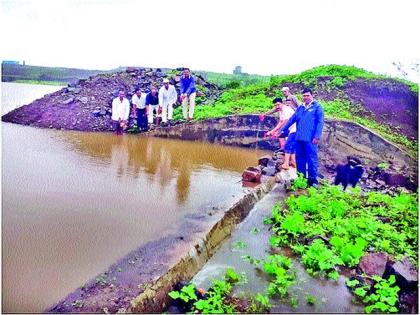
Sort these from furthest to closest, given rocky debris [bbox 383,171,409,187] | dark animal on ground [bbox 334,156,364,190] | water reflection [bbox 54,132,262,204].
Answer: water reflection [bbox 54,132,262,204] → dark animal on ground [bbox 334,156,364,190] → rocky debris [bbox 383,171,409,187]

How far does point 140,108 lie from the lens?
464 inches

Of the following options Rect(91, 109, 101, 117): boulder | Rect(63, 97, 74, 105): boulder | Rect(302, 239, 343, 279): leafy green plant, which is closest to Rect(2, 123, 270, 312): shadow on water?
Rect(302, 239, 343, 279): leafy green plant

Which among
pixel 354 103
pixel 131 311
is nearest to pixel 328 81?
pixel 354 103

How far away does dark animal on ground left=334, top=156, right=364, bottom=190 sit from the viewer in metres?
6.83

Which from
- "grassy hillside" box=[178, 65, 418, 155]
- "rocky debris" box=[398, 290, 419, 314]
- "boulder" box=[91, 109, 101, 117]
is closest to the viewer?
"rocky debris" box=[398, 290, 419, 314]

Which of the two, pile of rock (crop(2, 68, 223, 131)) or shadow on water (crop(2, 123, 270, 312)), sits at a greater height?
pile of rock (crop(2, 68, 223, 131))

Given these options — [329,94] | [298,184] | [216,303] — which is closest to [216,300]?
[216,303]

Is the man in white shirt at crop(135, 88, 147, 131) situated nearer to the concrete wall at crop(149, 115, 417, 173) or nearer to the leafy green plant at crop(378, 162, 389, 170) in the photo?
the concrete wall at crop(149, 115, 417, 173)

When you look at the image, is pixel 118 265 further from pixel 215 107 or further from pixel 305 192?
pixel 215 107

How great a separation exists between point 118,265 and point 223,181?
368cm

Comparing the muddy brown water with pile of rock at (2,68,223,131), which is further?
pile of rock at (2,68,223,131)

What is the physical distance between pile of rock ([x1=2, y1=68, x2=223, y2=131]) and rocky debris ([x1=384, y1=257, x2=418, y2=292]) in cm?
955

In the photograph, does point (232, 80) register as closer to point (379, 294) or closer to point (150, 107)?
point (150, 107)

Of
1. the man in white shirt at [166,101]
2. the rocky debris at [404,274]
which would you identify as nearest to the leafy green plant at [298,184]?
the rocky debris at [404,274]
